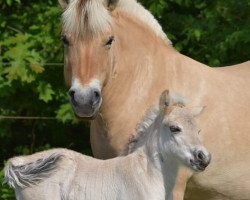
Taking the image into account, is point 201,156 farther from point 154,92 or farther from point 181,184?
point 154,92

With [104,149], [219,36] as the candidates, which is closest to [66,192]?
[104,149]

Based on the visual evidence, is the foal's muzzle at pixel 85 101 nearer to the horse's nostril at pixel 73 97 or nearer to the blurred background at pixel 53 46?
the horse's nostril at pixel 73 97

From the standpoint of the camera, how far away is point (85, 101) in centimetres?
478

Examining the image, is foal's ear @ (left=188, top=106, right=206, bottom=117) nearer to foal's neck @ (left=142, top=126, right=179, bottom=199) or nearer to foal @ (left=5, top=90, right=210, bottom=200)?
foal @ (left=5, top=90, right=210, bottom=200)

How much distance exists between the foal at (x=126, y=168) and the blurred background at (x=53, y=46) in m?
2.33

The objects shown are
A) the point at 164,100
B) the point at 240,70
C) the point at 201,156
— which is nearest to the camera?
the point at 201,156

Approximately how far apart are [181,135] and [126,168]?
42 cm

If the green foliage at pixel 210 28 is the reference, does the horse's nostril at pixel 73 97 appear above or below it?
above

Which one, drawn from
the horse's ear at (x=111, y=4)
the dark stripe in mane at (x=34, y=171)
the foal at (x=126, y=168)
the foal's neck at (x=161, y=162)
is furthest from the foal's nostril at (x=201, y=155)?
the horse's ear at (x=111, y=4)

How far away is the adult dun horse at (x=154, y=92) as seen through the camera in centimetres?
509

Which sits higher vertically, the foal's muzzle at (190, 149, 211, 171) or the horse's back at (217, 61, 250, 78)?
the foal's muzzle at (190, 149, 211, 171)

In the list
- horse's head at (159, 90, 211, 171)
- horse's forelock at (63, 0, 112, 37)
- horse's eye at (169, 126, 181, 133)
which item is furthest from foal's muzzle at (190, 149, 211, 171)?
horse's forelock at (63, 0, 112, 37)

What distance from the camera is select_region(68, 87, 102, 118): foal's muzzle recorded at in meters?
4.79

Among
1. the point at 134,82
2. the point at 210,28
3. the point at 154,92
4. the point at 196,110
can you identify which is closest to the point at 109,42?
the point at 134,82
